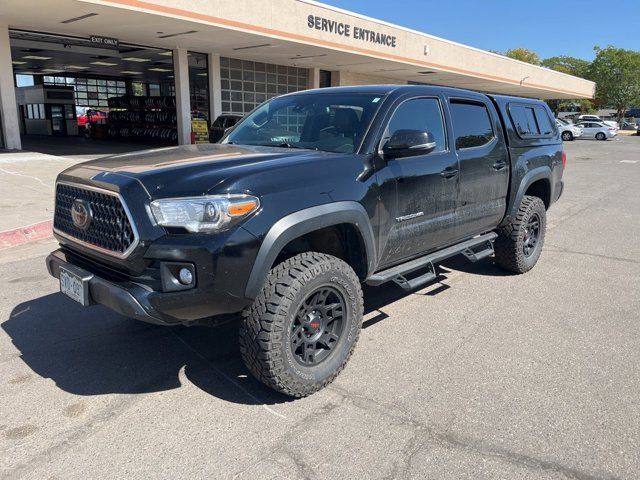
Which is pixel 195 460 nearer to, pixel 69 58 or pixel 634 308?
pixel 634 308

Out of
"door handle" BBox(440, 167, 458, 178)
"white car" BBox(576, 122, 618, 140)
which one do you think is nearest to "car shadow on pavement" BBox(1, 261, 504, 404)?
"door handle" BBox(440, 167, 458, 178)

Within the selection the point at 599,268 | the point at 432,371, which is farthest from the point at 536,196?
the point at 432,371

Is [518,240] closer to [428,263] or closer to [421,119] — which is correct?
[428,263]

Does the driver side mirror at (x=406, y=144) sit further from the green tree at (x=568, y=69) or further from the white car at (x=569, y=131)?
the green tree at (x=568, y=69)

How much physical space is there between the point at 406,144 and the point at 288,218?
114cm

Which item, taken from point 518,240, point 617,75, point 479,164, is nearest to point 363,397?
point 479,164

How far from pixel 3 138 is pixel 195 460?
64.5 feet

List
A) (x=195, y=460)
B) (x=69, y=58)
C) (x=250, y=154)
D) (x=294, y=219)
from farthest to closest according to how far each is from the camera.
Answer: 1. (x=69, y=58)
2. (x=250, y=154)
3. (x=294, y=219)
4. (x=195, y=460)

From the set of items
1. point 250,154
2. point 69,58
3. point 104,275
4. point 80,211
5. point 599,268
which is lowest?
point 599,268

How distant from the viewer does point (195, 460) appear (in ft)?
8.72

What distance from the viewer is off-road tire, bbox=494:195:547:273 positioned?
556cm

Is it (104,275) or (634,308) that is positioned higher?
(104,275)

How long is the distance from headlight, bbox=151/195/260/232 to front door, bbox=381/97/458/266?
1352mm

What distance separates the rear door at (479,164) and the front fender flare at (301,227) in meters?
1.46
